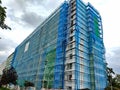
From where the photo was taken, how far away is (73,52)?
140ft

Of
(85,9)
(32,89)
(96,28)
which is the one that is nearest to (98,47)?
(96,28)

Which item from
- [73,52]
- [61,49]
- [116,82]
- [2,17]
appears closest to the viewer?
[2,17]

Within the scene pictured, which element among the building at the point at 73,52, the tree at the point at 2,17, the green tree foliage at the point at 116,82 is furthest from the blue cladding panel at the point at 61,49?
the tree at the point at 2,17

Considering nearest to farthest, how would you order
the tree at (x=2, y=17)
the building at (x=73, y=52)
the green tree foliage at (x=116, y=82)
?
the tree at (x=2, y=17) → the building at (x=73, y=52) → the green tree foliage at (x=116, y=82)

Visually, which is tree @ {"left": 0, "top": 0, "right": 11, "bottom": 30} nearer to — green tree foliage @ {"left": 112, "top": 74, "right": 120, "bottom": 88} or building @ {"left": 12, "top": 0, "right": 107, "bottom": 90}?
building @ {"left": 12, "top": 0, "right": 107, "bottom": 90}

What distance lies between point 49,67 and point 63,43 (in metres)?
9.01

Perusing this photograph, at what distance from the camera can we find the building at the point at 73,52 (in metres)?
41.7

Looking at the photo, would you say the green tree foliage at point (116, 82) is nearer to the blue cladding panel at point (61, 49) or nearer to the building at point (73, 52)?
the building at point (73, 52)

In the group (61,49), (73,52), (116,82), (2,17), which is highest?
(61,49)

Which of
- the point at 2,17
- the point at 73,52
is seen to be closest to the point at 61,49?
the point at 73,52

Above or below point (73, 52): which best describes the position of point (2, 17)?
below

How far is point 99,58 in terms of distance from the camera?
4916 cm

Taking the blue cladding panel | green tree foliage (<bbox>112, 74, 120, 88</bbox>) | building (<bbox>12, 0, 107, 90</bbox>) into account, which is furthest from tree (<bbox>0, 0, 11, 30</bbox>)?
green tree foliage (<bbox>112, 74, 120, 88</bbox>)

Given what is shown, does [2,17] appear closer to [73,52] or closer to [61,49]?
[73,52]
